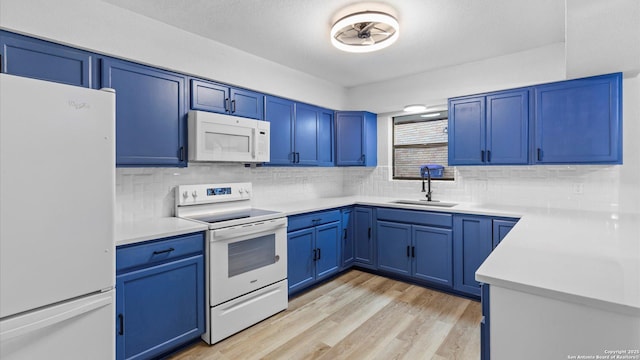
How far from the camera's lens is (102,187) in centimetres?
152

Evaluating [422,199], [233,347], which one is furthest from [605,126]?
[233,347]

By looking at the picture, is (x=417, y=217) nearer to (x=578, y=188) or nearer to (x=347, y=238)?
(x=347, y=238)

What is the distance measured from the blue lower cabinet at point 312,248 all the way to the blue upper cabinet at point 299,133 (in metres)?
0.70

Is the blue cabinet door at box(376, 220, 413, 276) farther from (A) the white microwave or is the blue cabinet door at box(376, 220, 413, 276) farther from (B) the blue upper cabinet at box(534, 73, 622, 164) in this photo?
(A) the white microwave

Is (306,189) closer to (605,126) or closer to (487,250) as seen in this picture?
(487,250)

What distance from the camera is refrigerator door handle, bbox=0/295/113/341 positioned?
124 centimetres

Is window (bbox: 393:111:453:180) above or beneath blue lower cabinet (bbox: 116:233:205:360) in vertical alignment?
above

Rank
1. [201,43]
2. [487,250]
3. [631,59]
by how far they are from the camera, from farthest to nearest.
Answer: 1. [487,250]
2. [201,43]
3. [631,59]

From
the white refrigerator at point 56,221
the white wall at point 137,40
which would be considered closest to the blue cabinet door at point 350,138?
the white wall at point 137,40

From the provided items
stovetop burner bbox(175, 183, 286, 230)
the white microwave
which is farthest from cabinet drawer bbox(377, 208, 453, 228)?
the white microwave

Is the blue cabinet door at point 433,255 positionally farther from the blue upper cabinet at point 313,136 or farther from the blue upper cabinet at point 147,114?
the blue upper cabinet at point 147,114

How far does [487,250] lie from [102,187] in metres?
3.07

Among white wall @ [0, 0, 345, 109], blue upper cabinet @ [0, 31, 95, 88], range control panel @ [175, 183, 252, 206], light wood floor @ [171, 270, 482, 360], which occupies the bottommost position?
light wood floor @ [171, 270, 482, 360]

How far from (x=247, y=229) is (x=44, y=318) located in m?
1.30
